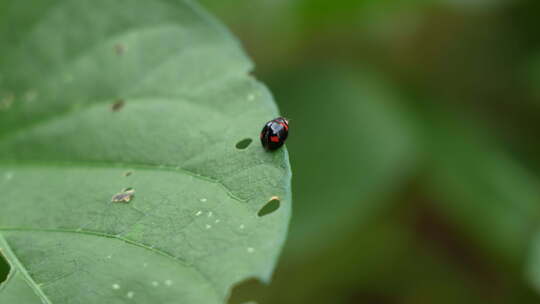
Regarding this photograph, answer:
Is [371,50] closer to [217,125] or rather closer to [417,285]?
[417,285]

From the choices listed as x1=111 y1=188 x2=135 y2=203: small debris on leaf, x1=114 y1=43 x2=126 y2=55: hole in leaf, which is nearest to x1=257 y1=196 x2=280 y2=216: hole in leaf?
x1=111 y1=188 x2=135 y2=203: small debris on leaf

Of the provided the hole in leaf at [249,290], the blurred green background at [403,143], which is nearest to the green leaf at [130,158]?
the blurred green background at [403,143]

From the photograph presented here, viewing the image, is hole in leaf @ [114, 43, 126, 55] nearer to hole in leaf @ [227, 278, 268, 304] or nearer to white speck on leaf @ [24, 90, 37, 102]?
white speck on leaf @ [24, 90, 37, 102]

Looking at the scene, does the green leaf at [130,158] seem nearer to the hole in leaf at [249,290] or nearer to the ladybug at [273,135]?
the ladybug at [273,135]

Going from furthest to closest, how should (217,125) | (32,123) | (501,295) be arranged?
→ 1. (501,295)
2. (32,123)
3. (217,125)

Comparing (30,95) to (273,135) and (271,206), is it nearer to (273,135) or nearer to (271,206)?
(273,135)

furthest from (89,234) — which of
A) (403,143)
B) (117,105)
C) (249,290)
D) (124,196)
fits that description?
(403,143)

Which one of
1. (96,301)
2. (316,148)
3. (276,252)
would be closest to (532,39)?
(316,148)
